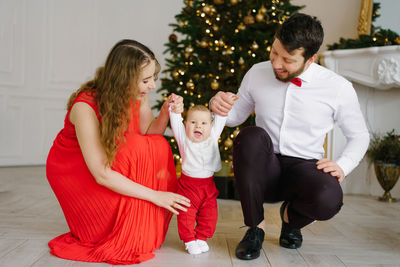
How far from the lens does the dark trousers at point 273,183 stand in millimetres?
1466

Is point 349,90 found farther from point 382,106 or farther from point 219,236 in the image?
point 382,106

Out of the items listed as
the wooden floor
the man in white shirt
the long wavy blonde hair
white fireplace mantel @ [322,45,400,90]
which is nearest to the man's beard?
the man in white shirt

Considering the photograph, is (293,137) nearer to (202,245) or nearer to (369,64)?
(202,245)

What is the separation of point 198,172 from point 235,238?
448mm

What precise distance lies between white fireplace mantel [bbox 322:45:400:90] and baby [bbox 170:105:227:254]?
206cm

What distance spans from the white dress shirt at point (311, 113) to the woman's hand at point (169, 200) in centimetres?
→ 53

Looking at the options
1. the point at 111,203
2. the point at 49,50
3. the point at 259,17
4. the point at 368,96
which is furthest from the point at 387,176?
the point at 49,50

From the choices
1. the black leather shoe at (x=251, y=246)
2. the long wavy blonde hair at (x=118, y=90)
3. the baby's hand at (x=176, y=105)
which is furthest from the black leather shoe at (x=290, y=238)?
the long wavy blonde hair at (x=118, y=90)

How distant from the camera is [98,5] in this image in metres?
4.78

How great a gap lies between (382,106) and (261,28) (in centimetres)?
139

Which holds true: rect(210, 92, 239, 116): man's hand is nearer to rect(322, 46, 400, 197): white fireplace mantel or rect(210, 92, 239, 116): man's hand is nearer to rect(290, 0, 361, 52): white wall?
rect(322, 46, 400, 197): white fireplace mantel

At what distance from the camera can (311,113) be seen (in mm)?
1675

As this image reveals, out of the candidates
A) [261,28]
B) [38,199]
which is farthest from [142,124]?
[261,28]

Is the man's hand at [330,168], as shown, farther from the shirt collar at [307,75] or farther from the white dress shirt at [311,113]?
the shirt collar at [307,75]
